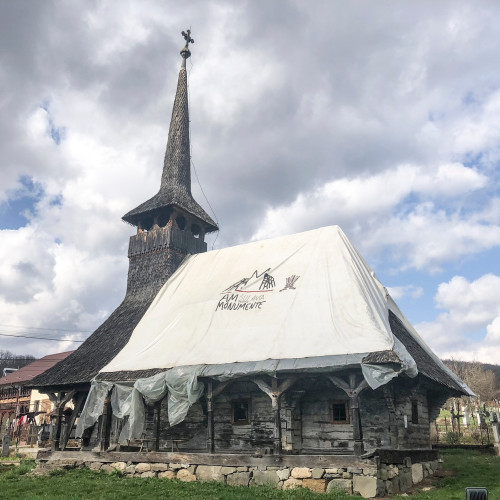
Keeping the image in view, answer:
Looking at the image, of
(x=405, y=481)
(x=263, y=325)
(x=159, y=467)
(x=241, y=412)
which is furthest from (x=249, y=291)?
(x=405, y=481)

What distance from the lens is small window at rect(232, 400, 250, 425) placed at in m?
15.3

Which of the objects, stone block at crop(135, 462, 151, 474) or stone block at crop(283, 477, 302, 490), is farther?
stone block at crop(135, 462, 151, 474)

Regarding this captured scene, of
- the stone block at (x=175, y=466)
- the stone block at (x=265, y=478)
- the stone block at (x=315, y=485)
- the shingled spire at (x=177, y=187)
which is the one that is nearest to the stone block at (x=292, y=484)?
the stone block at (x=315, y=485)

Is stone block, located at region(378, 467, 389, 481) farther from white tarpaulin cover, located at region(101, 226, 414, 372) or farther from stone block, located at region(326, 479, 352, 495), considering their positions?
white tarpaulin cover, located at region(101, 226, 414, 372)

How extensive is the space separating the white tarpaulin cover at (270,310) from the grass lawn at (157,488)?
10.6ft

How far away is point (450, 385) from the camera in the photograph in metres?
15.7

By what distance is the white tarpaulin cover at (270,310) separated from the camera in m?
13.6

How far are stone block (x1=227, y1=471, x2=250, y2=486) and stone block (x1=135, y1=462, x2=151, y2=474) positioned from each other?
101 inches

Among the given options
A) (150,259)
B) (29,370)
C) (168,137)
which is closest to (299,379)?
(150,259)

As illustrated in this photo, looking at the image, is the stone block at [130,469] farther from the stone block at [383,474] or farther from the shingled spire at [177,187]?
the shingled spire at [177,187]

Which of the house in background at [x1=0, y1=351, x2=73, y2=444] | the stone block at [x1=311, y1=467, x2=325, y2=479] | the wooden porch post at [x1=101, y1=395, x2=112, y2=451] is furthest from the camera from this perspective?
the house in background at [x1=0, y1=351, x2=73, y2=444]

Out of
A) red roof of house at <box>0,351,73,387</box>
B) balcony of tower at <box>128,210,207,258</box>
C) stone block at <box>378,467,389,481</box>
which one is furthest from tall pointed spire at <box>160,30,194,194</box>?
red roof of house at <box>0,351,73,387</box>

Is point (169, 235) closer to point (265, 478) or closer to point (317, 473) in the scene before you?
point (265, 478)

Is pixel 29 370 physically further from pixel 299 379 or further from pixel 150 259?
pixel 299 379
